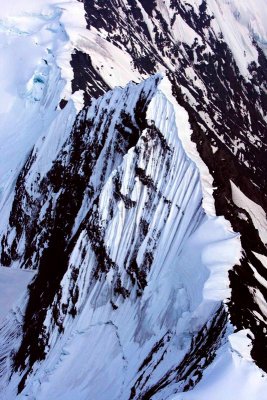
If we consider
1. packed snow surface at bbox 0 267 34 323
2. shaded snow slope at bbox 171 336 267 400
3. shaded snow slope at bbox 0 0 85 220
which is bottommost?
shaded snow slope at bbox 171 336 267 400

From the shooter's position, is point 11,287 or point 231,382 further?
A: point 11,287

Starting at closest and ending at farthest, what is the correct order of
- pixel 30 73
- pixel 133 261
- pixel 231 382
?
pixel 231 382, pixel 133 261, pixel 30 73

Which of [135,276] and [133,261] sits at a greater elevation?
[133,261]

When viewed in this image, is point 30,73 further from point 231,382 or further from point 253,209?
point 231,382

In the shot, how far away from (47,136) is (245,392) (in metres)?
53.8

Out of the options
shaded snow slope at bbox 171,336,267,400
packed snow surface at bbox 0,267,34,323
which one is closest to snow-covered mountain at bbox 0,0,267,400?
shaded snow slope at bbox 171,336,267,400

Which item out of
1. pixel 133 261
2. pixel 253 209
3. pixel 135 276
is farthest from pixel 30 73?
pixel 135 276

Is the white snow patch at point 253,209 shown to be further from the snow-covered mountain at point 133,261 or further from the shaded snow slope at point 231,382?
the shaded snow slope at point 231,382

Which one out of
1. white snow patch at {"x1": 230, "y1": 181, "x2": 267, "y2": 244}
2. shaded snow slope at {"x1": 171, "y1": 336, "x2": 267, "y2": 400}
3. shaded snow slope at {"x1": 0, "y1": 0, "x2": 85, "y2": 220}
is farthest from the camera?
shaded snow slope at {"x1": 0, "y1": 0, "x2": 85, "y2": 220}

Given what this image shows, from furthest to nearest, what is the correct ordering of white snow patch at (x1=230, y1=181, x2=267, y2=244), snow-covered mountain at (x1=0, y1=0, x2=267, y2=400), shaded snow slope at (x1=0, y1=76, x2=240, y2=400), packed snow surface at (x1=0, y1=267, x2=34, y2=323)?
1. packed snow surface at (x1=0, y1=267, x2=34, y2=323)
2. white snow patch at (x1=230, y1=181, x2=267, y2=244)
3. shaded snow slope at (x1=0, y1=76, x2=240, y2=400)
4. snow-covered mountain at (x1=0, y1=0, x2=267, y2=400)

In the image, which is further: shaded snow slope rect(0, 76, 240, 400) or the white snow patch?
the white snow patch

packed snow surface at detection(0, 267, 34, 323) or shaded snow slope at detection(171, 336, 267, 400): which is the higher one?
packed snow surface at detection(0, 267, 34, 323)

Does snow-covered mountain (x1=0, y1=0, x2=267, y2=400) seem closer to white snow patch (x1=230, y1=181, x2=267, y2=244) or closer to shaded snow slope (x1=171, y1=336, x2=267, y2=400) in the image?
shaded snow slope (x1=171, y1=336, x2=267, y2=400)

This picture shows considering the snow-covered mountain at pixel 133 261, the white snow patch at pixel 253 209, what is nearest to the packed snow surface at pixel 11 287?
the snow-covered mountain at pixel 133 261
